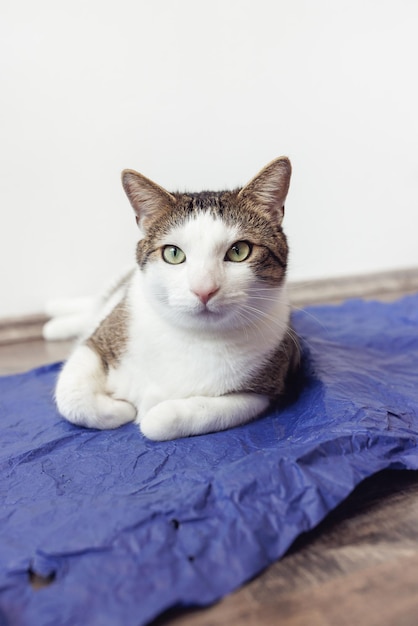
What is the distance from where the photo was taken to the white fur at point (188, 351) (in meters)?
1.17

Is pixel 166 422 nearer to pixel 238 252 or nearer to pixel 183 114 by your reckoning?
pixel 238 252

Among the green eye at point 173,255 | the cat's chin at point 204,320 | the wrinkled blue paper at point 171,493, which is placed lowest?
the wrinkled blue paper at point 171,493

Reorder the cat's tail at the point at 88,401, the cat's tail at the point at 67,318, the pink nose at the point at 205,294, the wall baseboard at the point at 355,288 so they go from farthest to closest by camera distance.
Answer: the wall baseboard at the point at 355,288 < the cat's tail at the point at 67,318 < the cat's tail at the point at 88,401 < the pink nose at the point at 205,294

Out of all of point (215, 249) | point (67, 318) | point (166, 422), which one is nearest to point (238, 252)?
point (215, 249)

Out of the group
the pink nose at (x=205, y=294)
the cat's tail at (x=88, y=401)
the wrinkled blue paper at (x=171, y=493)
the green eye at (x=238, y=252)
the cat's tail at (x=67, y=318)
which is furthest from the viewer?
the cat's tail at (x=67, y=318)

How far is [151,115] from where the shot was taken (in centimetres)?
225

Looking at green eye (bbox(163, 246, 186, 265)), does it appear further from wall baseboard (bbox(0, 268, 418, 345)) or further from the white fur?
wall baseboard (bbox(0, 268, 418, 345))

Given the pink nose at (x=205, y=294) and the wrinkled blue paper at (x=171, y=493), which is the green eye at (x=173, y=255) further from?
the wrinkled blue paper at (x=171, y=493)

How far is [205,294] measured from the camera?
1108 mm

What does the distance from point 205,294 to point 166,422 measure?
332 mm

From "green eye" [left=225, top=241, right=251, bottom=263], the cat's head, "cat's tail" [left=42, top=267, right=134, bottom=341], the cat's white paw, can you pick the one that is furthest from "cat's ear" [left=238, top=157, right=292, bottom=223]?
"cat's tail" [left=42, top=267, right=134, bottom=341]

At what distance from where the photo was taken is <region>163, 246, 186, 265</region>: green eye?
121 centimetres

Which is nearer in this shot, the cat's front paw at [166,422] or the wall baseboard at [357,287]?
the cat's front paw at [166,422]

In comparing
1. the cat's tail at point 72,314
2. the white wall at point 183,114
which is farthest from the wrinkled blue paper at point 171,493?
the white wall at point 183,114
